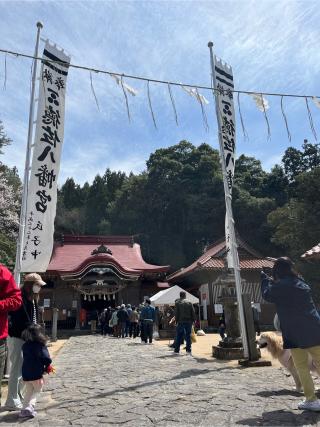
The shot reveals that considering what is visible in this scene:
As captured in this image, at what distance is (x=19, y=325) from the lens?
4406 millimetres

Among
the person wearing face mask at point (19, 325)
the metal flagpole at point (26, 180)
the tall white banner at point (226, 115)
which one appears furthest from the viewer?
the tall white banner at point (226, 115)

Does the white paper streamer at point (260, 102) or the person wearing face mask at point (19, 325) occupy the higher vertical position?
the white paper streamer at point (260, 102)

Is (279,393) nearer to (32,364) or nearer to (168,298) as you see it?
(32,364)

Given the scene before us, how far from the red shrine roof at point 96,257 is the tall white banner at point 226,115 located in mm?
14045

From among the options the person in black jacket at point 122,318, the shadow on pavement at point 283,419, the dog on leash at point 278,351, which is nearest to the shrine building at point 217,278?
the person in black jacket at point 122,318

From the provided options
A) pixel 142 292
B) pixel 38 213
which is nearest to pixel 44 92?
pixel 38 213

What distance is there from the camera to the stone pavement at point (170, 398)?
3.62 meters

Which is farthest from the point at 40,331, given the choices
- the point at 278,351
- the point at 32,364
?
the point at 278,351

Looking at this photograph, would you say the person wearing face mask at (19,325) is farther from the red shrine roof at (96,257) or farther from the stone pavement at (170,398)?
the red shrine roof at (96,257)

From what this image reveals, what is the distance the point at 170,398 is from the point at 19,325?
2.07 meters

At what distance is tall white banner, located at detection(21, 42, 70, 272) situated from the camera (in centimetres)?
676

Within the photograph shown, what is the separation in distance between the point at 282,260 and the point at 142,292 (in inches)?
767

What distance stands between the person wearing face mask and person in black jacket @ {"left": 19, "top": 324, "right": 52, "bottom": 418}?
350mm

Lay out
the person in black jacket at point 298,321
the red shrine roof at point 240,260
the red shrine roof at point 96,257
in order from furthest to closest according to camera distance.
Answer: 1. the red shrine roof at point 96,257
2. the red shrine roof at point 240,260
3. the person in black jacket at point 298,321
